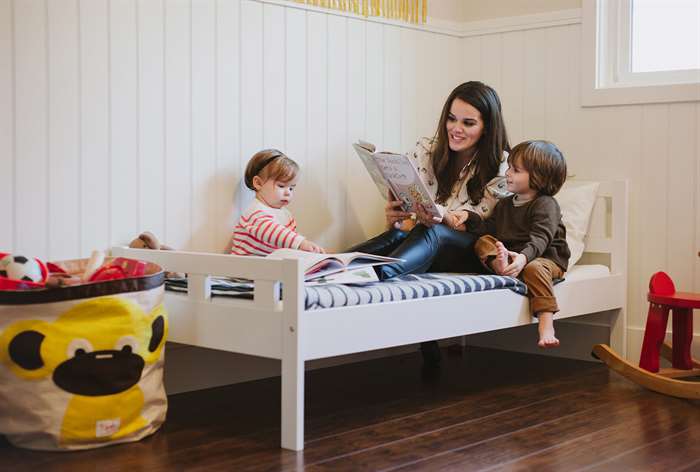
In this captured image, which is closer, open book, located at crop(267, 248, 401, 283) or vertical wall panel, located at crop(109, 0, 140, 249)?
open book, located at crop(267, 248, 401, 283)

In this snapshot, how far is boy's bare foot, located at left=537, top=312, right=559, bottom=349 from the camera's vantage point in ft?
7.89

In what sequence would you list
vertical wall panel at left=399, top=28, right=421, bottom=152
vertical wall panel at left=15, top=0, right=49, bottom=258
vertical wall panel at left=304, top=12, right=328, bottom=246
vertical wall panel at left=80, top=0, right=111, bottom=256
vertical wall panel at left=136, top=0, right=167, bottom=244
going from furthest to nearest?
vertical wall panel at left=399, top=28, right=421, bottom=152, vertical wall panel at left=304, top=12, right=328, bottom=246, vertical wall panel at left=136, top=0, right=167, bottom=244, vertical wall panel at left=80, top=0, right=111, bottom=256, vertical wall panel at left=15, top=0, right=49, bottom=258

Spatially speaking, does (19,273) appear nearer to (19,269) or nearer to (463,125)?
(19,269)

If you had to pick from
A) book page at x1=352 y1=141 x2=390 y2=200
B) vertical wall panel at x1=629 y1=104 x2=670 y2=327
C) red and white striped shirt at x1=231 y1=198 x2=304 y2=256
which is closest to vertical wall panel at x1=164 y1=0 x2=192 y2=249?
red and white striped shirt at x1=231 y1=198 x2=304 y2=256

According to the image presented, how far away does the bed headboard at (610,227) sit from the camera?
9.53 feet

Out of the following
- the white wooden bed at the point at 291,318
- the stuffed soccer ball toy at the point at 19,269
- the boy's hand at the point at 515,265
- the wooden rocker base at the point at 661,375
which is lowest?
the wooden rocker base at the point at 661,375

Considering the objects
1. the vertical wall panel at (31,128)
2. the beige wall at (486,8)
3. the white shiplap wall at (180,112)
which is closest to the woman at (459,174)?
the white shiplap wall at (180,112)

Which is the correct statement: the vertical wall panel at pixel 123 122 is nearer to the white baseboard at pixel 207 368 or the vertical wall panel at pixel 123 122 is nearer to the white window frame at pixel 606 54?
the white baseboard at pixel 207 368

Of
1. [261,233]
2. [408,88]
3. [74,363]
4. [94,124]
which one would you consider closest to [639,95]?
[408,88]

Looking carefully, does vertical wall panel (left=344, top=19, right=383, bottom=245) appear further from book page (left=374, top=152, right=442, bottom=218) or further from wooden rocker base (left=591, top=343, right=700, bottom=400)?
wooden rocker base (left=591, top=343, right=700, bottom=400)

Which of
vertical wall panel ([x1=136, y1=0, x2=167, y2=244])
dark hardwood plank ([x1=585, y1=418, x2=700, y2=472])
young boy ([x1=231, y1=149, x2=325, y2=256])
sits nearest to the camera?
dark hardwood plank ([x1=585, y1=418, x2=700, y2=472])

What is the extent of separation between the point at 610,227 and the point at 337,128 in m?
0.97

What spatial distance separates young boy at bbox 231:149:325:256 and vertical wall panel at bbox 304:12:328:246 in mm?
236

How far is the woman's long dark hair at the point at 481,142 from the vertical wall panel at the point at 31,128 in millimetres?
1218
